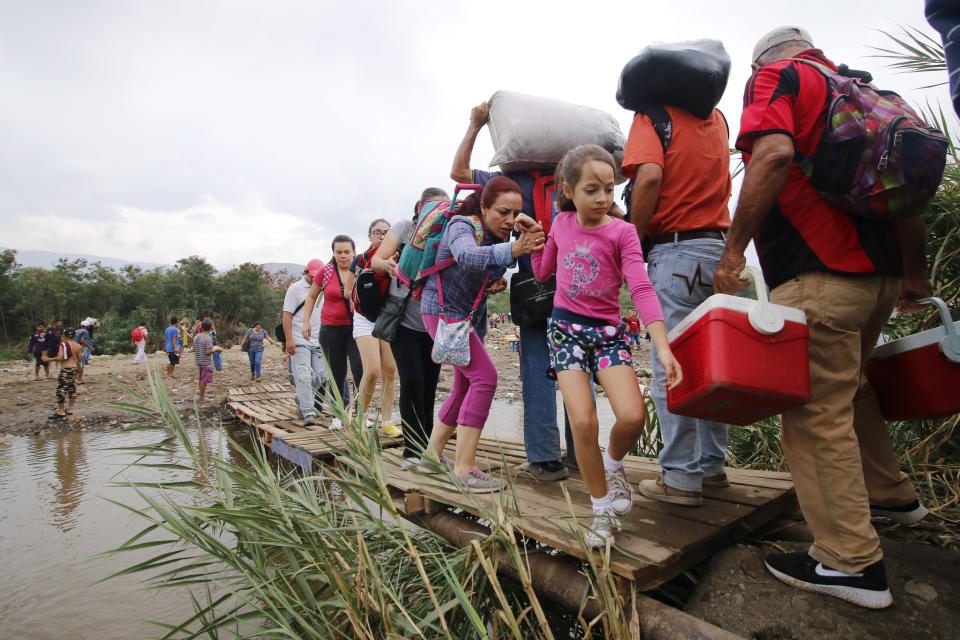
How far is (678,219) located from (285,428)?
512cm

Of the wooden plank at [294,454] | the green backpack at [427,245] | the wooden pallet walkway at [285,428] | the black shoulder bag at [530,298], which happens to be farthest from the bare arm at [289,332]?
the black shoulder bag at [530,298]

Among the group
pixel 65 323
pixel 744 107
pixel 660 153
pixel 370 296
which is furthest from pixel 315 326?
pixel 65 323

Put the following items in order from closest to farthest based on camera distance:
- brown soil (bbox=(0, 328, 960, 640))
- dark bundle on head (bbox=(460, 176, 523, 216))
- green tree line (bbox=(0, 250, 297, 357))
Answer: brown soil (bbox=(0, 328, 960, 640)) → dark bundle on head (bbox=(460, 176, 523, 216)) → green tree line (bbox=(0, 250, 297, 357))

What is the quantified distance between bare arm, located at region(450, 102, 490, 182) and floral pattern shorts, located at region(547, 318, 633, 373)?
4.81ft

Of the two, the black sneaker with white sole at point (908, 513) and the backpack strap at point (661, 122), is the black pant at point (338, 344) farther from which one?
the black sneaker with white sole at point (908, 513)

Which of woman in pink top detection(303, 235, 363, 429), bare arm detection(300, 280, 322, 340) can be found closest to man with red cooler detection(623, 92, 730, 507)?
woman in pink top detection(303, 235, 363, 429)

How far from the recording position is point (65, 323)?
27.5 m

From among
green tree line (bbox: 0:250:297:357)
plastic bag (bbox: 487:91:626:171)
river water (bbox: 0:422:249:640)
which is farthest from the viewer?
A: green tree line (bbox: 0:250:297:357)

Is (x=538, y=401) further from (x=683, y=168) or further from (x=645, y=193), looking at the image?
(x=683, y=168)

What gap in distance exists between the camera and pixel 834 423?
5.58ft

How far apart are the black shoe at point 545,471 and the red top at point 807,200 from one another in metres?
1.59

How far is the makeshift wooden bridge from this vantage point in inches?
70.2

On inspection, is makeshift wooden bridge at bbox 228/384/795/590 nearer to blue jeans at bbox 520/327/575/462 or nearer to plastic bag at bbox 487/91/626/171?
blue jeans at bbox 520/327/575/462

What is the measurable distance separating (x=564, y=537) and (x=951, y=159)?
10.0ft
